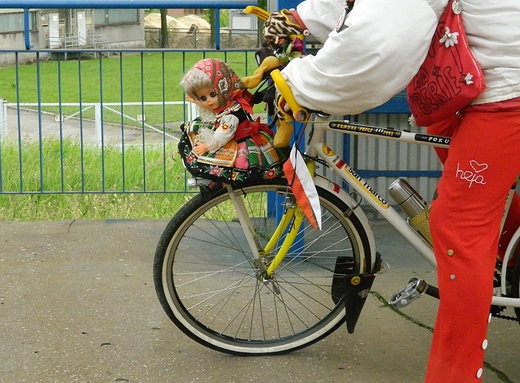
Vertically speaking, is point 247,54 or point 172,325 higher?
point 247,54

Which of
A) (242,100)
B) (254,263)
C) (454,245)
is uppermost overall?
(242,100)

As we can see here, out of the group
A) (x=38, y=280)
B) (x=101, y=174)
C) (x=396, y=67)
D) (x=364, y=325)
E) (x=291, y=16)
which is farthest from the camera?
(x=101, y=174)

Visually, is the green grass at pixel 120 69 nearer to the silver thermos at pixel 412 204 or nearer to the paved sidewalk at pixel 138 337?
the paved sidewalk at pixel 138 337

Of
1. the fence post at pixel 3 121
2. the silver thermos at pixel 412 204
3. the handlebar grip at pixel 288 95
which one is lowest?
the fence post at pixel 3 121

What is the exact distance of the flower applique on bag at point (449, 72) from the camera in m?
2.76

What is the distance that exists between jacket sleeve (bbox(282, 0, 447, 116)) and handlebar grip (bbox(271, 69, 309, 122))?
66 mm

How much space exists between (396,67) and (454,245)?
58cm

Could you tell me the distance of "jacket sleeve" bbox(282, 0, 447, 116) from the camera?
2.71 m

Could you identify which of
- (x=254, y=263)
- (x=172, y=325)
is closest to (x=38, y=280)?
(x=172, y=325)

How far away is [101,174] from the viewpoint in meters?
6.30

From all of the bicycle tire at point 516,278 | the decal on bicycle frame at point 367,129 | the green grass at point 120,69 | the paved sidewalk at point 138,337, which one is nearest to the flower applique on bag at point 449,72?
the decal on bicycle frame at point 367,129

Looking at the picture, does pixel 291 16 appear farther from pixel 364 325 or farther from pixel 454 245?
pixel 364 325

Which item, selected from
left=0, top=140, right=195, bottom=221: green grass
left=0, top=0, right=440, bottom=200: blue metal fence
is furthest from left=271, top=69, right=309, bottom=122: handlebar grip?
left=0, top=140, right=195, bottom=221: green grass

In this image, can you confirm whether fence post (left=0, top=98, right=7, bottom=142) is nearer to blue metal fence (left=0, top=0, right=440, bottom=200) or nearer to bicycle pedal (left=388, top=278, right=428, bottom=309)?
blue metal fence (left=0, top=0, right=440, bottom=200)
